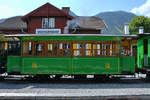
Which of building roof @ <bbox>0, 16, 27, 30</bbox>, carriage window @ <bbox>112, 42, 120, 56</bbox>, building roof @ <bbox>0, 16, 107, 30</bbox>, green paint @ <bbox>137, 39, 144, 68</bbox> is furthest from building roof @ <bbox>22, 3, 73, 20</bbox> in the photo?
carriage window @ <bbox>112, 42, 120, 56</bbox>

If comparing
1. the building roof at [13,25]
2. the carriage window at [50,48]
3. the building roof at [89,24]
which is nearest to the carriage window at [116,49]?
the carriage window at [50,48]

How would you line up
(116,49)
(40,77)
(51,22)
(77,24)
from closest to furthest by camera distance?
(116,49) < (40,77) < (51,22) < (77,24)

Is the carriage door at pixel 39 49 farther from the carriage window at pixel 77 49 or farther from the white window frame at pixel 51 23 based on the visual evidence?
the white window frame at pixel 51 23

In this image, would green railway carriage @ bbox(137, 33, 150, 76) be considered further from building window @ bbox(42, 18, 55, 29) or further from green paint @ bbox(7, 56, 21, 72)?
building window @ bbox(42, 18, 55, 29)

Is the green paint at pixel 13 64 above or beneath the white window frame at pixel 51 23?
beneath

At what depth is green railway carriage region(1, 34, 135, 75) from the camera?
978 cm

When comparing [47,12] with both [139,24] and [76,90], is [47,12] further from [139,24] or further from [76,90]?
[139,24]

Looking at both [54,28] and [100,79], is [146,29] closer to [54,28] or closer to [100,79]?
[54,28]

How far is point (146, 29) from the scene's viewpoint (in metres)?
48.4

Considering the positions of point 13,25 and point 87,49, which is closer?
point 87,49

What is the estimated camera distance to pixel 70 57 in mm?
9781

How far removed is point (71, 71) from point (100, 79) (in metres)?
2.02

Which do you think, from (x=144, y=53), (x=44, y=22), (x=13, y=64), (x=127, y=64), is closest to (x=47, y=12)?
(x=44, y=22)

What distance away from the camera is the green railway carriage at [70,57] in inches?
385
